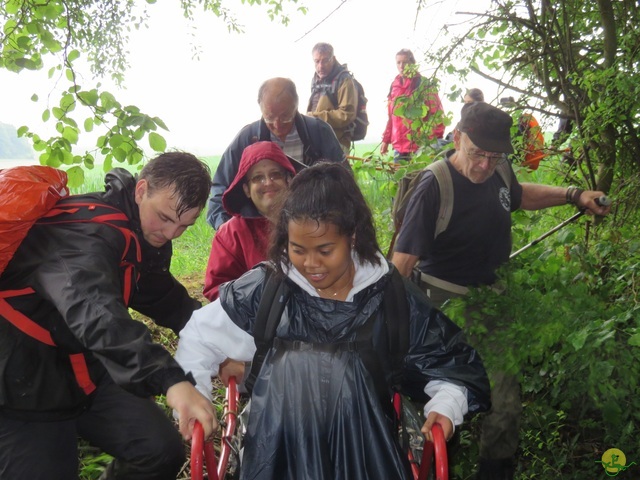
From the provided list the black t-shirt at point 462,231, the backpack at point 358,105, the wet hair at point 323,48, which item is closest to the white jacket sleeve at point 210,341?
the black t-shirt at point 462,231

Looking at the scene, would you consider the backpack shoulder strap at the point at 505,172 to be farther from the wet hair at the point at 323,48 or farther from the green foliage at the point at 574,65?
the wet hair at the point at 323,48

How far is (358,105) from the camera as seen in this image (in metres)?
6.84

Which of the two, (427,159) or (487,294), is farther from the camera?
(427,159)

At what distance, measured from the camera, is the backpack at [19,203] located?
2021 mm

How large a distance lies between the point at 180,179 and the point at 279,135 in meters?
1.85

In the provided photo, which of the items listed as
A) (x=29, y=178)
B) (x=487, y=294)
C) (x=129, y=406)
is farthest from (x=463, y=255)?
(x=29, y=178)

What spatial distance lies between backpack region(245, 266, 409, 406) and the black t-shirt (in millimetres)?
1135

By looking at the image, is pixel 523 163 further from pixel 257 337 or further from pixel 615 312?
pixel 257 337

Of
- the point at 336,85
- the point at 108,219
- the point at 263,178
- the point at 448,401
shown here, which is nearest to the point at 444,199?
the point at 263,178

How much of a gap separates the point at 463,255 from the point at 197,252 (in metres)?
5.41

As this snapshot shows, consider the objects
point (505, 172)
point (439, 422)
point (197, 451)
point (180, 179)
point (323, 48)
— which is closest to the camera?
point (197, 451)

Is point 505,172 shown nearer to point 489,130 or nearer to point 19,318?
point 489,130

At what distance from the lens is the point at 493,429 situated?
10.5ft

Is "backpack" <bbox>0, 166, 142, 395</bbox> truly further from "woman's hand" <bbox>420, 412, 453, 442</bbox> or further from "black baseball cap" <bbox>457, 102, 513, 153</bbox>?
"black baseball cap" <bbox>457, 102, 513, 153</bbox>
